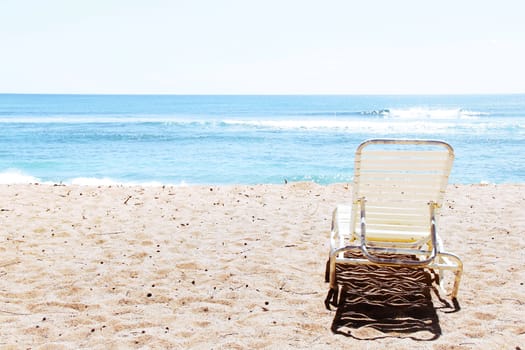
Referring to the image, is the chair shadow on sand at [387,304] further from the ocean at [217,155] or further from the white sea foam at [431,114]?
the white sea foam at [431,114]

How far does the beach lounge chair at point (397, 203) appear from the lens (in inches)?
140

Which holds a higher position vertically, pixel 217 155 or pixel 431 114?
pixel 431 114

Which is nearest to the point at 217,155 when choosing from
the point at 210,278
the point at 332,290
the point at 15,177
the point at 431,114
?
the point at 15,177

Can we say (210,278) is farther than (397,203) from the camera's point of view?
Yes

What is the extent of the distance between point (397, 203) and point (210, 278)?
1.77 metres

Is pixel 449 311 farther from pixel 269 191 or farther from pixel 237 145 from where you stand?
pixel 237 145

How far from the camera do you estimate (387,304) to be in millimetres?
3580

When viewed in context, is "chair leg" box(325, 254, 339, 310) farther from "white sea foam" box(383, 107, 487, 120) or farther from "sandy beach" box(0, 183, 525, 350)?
"white sea foam" box(383, 107, 487, 120)

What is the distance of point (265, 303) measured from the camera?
3.55m

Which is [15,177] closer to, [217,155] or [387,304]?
[217,155]

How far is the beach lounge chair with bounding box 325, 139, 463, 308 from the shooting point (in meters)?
3.55

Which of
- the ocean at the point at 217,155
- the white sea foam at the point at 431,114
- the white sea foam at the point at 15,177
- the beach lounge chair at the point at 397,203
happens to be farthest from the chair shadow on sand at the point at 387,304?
the white sea foam at the point at 431,114

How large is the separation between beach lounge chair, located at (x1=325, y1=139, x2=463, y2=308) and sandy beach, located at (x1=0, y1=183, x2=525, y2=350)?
1.48ft

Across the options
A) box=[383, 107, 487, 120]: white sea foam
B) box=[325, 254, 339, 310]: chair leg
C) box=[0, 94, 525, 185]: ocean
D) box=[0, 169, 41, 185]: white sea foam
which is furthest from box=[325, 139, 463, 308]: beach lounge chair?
box=[383, 107, 487, 120]: white sea foam
